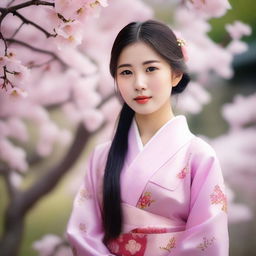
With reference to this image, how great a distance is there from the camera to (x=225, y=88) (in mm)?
2846

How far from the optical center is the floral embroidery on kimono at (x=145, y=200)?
4.83 ft

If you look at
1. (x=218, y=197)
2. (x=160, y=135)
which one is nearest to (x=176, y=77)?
(x=160, y=135)

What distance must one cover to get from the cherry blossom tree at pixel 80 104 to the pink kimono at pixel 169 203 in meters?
0.85

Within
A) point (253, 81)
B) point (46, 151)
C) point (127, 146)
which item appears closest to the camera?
point (127, 146)

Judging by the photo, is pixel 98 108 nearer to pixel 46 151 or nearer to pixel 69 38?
pixel 46 151

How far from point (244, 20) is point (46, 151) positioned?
148 centimetres

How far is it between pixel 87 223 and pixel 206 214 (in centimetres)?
46

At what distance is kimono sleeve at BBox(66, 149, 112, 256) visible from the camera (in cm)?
151

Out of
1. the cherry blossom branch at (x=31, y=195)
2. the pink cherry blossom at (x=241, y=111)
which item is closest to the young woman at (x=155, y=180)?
the cherry blossom branch at (x=31, y=195)

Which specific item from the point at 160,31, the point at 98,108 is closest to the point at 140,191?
the point at 160,31

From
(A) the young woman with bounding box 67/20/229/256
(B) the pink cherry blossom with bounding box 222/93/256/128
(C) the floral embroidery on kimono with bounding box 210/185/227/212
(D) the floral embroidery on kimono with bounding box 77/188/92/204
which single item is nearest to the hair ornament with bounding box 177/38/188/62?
(A) the young woman with bounding box 67/20/229/256

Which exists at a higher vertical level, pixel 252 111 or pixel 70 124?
pixel 252 111

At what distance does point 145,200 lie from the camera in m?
1.48

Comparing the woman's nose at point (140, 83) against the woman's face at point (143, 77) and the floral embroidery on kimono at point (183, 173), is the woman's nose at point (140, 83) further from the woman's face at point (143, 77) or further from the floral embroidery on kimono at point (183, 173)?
the floral embroidery on kimono at point (183, 173)
